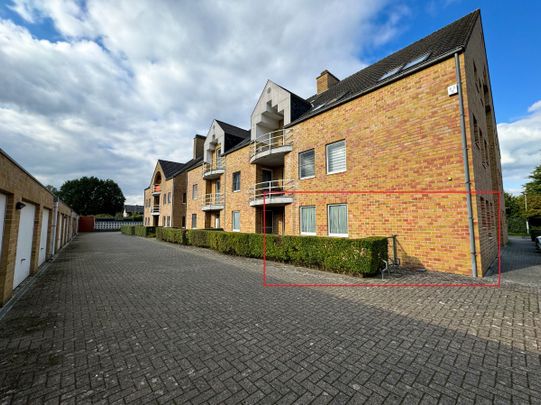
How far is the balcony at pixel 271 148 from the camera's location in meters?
13.2

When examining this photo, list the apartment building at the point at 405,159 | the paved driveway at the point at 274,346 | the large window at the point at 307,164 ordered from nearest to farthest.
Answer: the paved driveway at the point at 274,346 → the apartment building at the point at 405,159 → the large window at the point at 307,164

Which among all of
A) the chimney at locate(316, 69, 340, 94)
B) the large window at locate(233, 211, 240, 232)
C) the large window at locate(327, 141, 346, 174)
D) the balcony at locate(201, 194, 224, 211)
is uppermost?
the chimney at locate(316, 69, 340, 94)

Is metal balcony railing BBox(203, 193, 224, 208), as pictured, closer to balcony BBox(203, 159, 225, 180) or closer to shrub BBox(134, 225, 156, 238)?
balcony BBox(203, 159, 225, 180)

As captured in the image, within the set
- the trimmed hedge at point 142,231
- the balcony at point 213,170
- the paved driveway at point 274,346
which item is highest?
the balcony at point 213,170

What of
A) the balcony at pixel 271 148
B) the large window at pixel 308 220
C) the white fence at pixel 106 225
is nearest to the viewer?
the large window at pixel 308 220

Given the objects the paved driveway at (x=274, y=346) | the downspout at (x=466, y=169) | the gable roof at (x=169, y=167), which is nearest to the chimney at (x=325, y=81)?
the downspout at (x=466, y=169)

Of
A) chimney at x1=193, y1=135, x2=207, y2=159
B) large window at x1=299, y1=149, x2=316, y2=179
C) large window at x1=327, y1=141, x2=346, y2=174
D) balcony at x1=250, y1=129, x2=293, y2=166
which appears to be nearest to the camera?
large window at x1=327, y1=141, x2=346, y2=174

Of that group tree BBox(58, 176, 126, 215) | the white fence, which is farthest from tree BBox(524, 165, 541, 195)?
tree BBox(58, 176, 126, 215)

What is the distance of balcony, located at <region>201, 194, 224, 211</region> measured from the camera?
739 inches

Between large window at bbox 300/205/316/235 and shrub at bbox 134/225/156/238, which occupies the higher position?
large window at bbox 300/205/316/235

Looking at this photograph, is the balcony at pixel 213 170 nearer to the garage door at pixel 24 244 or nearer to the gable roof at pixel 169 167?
the gable roof at pixel 169 167

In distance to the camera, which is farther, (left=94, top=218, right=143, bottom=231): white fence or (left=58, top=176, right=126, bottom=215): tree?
(left=58, top=176, right=126, bottom=215): tree

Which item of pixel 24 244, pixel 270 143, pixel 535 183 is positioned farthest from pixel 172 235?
pixel 535 183

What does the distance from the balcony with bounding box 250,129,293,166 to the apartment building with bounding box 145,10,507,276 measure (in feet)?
0.25
